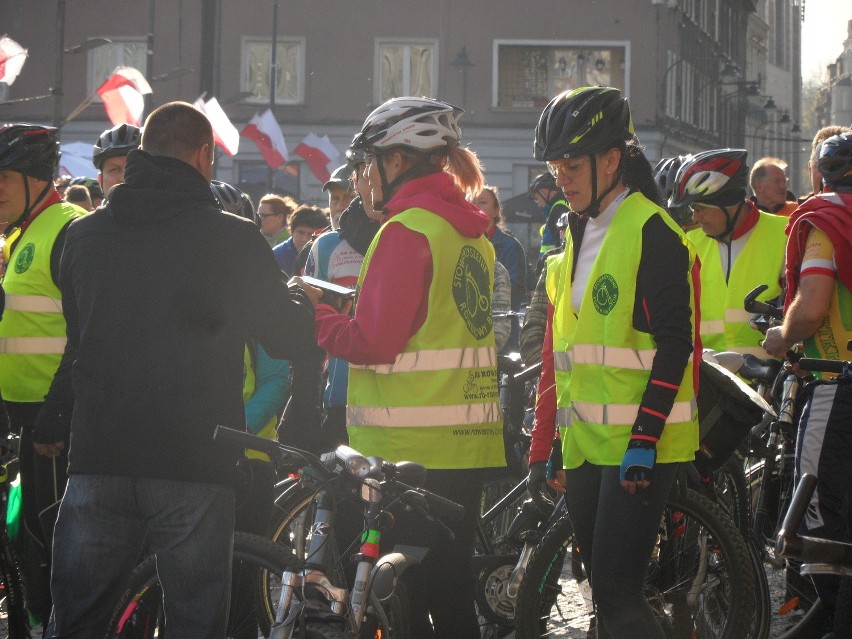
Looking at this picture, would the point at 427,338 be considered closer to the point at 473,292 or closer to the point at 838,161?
the point at 473,292

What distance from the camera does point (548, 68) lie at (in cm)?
3997

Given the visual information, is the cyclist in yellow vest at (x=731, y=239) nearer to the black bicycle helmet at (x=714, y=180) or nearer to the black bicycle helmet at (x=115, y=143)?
the black bicycle helmet at (x=714, y=180)

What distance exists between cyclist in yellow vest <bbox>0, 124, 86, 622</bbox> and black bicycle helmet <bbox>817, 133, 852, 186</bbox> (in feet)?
9.89

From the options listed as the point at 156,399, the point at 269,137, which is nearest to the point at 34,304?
the point at 156,399

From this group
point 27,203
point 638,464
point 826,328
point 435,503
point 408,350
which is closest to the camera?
point 435,503

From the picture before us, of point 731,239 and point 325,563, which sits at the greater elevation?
point 731,239

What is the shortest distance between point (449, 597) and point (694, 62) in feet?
146

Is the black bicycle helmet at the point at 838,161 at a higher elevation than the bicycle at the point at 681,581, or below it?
higher

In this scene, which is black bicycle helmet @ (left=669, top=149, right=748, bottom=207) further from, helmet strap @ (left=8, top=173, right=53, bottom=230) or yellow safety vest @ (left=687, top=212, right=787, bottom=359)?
helmet strap @ (left=8, top=173, right=53, bottom=230)

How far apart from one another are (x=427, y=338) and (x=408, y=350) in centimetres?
7

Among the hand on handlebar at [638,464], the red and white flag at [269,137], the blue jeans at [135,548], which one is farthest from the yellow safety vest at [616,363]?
the red and white flag at [269,137]

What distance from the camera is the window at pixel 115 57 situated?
39.6 m

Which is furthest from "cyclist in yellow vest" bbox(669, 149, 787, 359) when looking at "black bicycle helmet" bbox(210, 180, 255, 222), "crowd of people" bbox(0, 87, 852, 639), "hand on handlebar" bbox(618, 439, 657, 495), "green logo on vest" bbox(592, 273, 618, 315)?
"hand on handlebar" bbox(618, 439, 657, 495)

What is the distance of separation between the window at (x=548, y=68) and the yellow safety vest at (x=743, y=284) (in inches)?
1291
